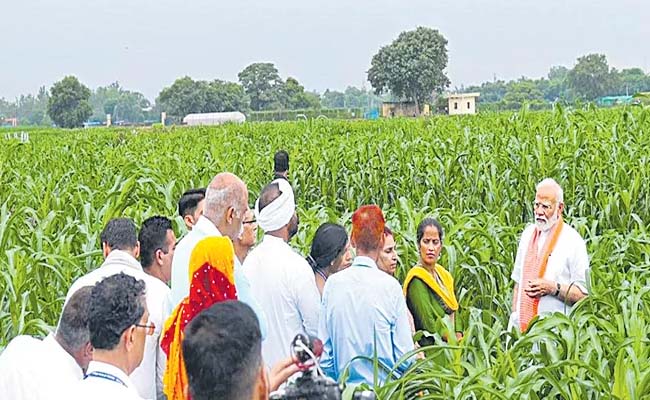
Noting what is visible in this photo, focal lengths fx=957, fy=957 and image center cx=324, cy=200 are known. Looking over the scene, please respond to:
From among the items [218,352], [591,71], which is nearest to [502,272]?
[218,352]

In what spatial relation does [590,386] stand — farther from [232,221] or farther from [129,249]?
[129,249]

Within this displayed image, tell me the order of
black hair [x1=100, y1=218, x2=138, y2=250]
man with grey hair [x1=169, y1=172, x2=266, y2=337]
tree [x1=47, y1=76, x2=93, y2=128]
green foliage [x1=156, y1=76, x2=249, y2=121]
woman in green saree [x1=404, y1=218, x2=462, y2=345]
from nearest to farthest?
man with grey hair [x1=169, y1=172, x2=266, y2=337] → black hair [x1=100, y1=218, x2=138, y2=250] → woman in green saree [x1=404, y1=218, x2=462, y2=345] → green foliage [x1=156, y1=76, x2=249, y2=121] → tree [x1=47, y1=76, x2=93, y2=128]

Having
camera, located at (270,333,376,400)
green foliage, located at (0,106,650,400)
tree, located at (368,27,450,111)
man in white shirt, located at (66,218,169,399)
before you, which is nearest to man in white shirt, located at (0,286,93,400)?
man in white shirt, located at (66,218,169,399)

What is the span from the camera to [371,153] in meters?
11.8

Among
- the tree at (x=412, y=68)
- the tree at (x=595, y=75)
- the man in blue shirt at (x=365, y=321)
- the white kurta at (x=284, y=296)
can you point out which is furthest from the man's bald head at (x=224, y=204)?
the tree at (x=595, y=75)

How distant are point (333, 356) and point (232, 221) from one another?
0.79 m

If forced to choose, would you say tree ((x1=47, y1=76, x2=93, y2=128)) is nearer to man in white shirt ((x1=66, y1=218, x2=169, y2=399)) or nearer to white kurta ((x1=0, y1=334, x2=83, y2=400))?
man in white shirt ((x1=66, y1=218, x2=169, y2=399))

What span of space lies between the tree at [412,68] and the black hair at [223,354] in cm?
6715

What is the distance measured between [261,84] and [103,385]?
8328cm

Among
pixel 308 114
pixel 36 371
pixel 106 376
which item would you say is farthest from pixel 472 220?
pixel 308 114

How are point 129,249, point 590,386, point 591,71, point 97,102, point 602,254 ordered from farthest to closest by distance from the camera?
point 97,102 → point 591,71 → point 602,254 → point 129,249 → point 590,386

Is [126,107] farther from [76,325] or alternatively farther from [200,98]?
[76,325]

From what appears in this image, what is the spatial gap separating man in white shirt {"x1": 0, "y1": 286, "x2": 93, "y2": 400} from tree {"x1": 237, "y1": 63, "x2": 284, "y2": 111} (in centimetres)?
Answer: 7971

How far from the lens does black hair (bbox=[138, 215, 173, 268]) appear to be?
477cm
